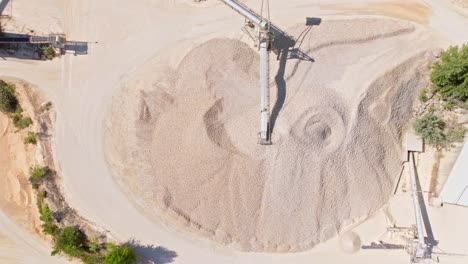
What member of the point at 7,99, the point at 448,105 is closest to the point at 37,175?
the point at 7,99

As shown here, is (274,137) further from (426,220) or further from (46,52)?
(46,52)

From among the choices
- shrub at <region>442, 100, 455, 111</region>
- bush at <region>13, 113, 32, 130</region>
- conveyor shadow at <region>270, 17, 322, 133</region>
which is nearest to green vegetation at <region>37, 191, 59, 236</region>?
bush at <region>13, 113, 32, 130</region>

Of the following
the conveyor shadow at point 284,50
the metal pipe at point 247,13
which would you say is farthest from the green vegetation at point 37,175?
the metal pipe at point 247,13

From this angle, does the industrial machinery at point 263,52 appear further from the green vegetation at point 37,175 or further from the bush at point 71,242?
the green vegetation at point 37,175

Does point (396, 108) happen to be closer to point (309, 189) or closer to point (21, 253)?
point (309, 189)

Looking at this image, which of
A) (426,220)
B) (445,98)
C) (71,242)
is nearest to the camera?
(71,242)

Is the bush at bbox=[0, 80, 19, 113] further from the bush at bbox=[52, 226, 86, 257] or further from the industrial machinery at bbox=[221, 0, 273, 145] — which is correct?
the industrial machinery at bbox=[221, 0, 273, 145]
